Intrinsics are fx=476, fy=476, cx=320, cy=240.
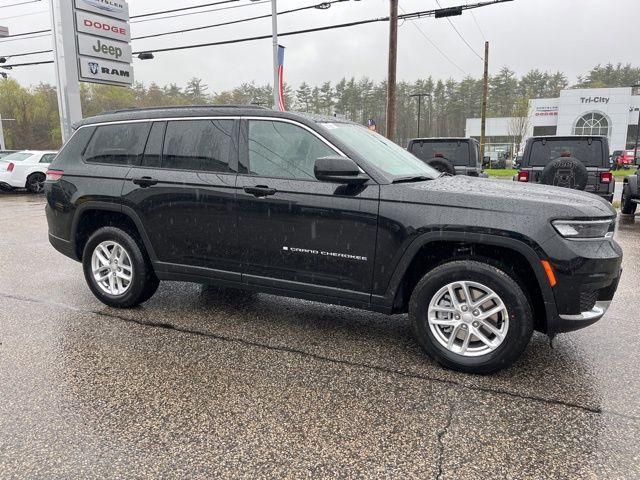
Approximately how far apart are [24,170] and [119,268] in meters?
15.2

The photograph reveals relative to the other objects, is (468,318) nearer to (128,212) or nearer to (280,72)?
(128,212)

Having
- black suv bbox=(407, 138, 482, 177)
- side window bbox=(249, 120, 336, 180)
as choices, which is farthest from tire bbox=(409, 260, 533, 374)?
black suv bbox=(407, 138, 482, 177)

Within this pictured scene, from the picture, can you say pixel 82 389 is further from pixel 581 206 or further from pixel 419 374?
pixel 581 206

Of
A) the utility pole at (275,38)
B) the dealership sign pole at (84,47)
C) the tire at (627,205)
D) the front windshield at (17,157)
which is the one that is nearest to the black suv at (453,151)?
the tire at (627,205)

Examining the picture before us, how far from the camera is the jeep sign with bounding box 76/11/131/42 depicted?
1298cm

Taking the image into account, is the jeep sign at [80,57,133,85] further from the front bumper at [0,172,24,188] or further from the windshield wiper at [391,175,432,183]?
the windshield wiper at [391,175,432,183]

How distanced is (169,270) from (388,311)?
2.06 metres

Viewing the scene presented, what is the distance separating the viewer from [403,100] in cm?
7906

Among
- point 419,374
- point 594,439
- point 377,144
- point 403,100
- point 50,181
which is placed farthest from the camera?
point 403,100

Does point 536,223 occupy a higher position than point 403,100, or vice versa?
point 403,100

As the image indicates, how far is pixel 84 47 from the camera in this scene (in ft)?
42.8

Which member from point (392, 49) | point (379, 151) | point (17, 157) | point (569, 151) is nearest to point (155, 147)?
point (379, 151)

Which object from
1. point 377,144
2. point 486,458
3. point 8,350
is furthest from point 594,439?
point 8,350

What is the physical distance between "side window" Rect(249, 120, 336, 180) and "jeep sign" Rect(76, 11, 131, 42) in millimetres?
11836
